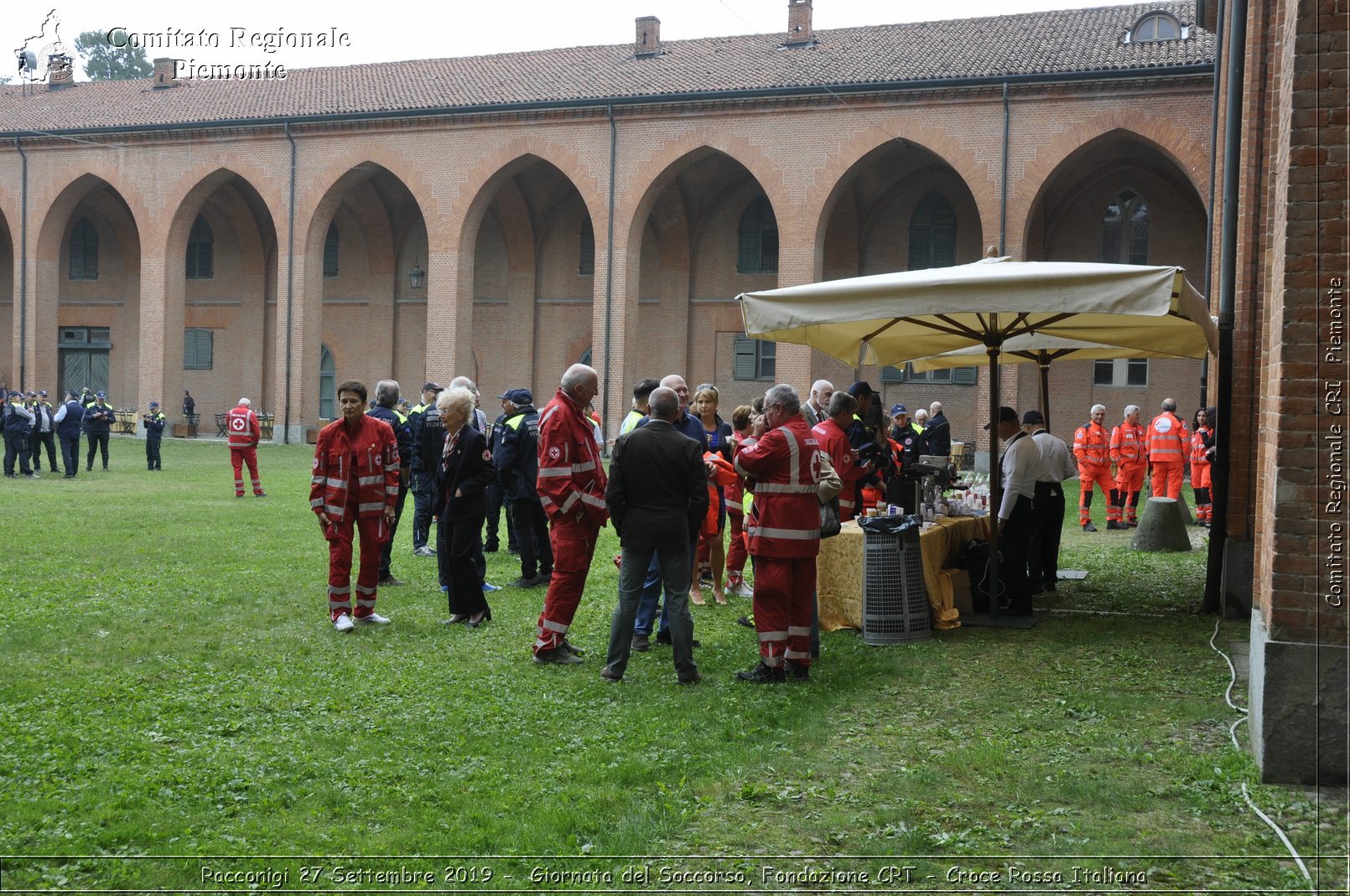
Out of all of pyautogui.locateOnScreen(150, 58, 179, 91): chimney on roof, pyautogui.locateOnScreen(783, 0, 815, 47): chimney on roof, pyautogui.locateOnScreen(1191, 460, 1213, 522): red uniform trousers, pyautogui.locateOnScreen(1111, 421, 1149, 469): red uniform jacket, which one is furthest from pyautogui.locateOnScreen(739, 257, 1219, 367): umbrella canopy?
pyautogui.locateOnScreen(150, 58, 179, 91): chimney on roof

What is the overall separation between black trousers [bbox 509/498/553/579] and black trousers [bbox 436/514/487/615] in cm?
157

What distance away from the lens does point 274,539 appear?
12828 mm

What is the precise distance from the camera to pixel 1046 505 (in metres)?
9.78

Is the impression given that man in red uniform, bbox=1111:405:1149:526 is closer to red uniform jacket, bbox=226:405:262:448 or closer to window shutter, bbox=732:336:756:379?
red uniform jacket, bbox=226:405:262:448

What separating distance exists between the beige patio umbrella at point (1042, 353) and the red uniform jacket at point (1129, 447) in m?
4.99

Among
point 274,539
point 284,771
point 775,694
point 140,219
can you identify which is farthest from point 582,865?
point 140,219

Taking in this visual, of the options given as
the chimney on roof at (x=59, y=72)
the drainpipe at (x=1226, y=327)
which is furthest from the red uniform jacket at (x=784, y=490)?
the chimney on roof at (x=59, y=72)

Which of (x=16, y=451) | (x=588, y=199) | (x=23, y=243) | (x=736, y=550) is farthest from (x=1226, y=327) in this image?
(x=23, y=243)

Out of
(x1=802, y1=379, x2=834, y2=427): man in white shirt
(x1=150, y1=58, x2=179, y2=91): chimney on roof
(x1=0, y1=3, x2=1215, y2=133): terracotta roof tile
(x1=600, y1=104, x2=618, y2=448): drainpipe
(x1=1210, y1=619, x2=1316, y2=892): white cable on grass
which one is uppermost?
(x1=150, y1=58, x2=179, y2=91): chimney on roof

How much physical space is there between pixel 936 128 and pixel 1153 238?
6.56 m

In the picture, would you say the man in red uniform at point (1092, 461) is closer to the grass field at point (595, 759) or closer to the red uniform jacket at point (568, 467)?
the grass field at point (595, 759)

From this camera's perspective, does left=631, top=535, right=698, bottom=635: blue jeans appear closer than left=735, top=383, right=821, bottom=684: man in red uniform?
No

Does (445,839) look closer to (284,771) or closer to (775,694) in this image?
(284,771)

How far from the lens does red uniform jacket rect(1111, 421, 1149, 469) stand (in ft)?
54.9
